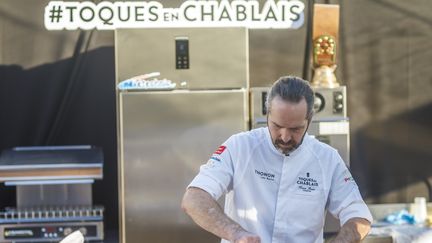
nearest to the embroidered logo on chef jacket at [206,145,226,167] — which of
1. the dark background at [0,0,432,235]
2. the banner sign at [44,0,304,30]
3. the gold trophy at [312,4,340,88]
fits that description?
the gold trophy at [312,4,340,88]

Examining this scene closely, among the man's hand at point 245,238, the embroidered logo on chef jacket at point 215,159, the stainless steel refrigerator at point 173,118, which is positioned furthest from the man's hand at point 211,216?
the stainless steel refrigerator at point 173,118

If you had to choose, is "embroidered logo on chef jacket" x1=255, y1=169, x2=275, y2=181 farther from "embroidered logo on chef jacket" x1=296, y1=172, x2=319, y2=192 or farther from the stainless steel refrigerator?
the stainless steel refrigerator

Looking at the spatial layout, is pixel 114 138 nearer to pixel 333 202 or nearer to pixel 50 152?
pixel 50 152

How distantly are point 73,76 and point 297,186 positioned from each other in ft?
11.1

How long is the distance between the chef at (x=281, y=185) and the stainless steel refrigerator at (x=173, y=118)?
7.46 ft

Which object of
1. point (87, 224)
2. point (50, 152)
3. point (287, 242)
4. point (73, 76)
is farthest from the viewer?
point (73, 76)

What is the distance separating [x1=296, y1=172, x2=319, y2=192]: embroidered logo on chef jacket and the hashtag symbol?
11.6 feet

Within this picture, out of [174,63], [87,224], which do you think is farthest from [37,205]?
[174,63]

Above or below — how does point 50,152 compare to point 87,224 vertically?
above

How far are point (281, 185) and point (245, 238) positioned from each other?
0.35 metres

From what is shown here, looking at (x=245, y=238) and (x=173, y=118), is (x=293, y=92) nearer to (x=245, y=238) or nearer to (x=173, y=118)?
(x=245, y=238)

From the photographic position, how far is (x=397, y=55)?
18.5ft

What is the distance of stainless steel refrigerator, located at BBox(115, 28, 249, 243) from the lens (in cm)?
461

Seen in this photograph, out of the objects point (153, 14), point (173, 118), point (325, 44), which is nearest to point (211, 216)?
point (173, 118)
